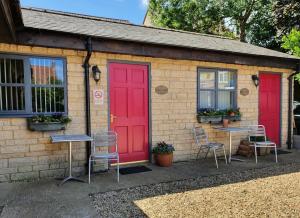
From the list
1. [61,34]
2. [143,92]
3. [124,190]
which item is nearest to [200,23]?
[143,92]

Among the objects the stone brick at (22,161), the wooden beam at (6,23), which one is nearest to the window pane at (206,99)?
the stone brick at (22,161)

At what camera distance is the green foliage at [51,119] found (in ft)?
15.3

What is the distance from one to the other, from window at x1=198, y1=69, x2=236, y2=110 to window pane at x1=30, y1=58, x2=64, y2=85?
3313mm

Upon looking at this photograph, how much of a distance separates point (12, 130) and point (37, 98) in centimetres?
70

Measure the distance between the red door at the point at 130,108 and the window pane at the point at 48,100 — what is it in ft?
3.35

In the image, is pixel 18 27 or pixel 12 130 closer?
pixel 18 27

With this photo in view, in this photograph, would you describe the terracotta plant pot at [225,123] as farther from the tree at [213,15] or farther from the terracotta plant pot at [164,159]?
the tree at [213,15]

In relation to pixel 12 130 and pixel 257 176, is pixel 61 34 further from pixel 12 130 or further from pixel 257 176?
pixel 257 176

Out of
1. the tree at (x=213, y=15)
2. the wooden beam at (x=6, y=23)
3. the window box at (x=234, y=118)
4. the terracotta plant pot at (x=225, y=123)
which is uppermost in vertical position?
the tree at (x=213, y=15)

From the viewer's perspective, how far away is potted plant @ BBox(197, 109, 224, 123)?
6410 millimetres

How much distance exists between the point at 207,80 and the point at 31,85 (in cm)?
410

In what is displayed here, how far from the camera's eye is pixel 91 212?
3420 mm

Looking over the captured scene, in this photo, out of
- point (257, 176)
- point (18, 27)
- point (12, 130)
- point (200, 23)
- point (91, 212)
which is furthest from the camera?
point (200, 23)

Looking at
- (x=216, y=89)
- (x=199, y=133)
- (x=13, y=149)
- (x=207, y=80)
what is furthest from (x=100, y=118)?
Result: (x=216, y=89)
